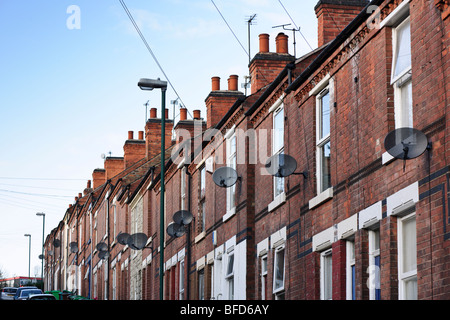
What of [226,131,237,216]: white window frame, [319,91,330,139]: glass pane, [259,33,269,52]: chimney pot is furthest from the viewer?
[259,33,269,52]: chimney pot

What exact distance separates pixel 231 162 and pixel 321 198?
286 inches

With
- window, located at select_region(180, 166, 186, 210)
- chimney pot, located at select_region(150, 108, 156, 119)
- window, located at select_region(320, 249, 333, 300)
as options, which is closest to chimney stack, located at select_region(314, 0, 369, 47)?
window, located at select_region(320, 249, 333, 300)

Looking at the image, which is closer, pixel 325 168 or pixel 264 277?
pixel 325 168

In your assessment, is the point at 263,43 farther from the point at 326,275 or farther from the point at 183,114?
the point at 183,114

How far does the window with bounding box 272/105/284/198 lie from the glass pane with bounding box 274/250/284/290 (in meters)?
1.44

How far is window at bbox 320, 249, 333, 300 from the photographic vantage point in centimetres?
1670

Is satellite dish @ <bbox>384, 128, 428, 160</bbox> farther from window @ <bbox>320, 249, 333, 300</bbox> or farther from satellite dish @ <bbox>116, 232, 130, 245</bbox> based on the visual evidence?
satellite dish @ <bbox>116, 232, 130, 245</bbox>

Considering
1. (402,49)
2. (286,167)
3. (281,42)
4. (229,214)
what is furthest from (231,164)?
(402,49)

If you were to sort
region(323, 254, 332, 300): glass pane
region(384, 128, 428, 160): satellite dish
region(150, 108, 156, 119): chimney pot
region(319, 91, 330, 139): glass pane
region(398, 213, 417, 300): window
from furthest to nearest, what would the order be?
region(150, 108, 156, 119): chimney pot
region(319, 91, 330, 139): glass pane
region(323, 254, 332, 300): glass pane
region(398, 213, 417, 300): window
region(384, 128, 428, 160): satellite dish

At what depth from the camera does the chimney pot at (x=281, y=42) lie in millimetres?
24375

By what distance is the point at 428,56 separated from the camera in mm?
12656

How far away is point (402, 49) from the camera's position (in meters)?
14.0

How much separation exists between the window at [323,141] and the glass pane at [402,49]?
3254 millimetres

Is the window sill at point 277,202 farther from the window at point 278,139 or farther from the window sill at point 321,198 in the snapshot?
the window sill at point 321,198
